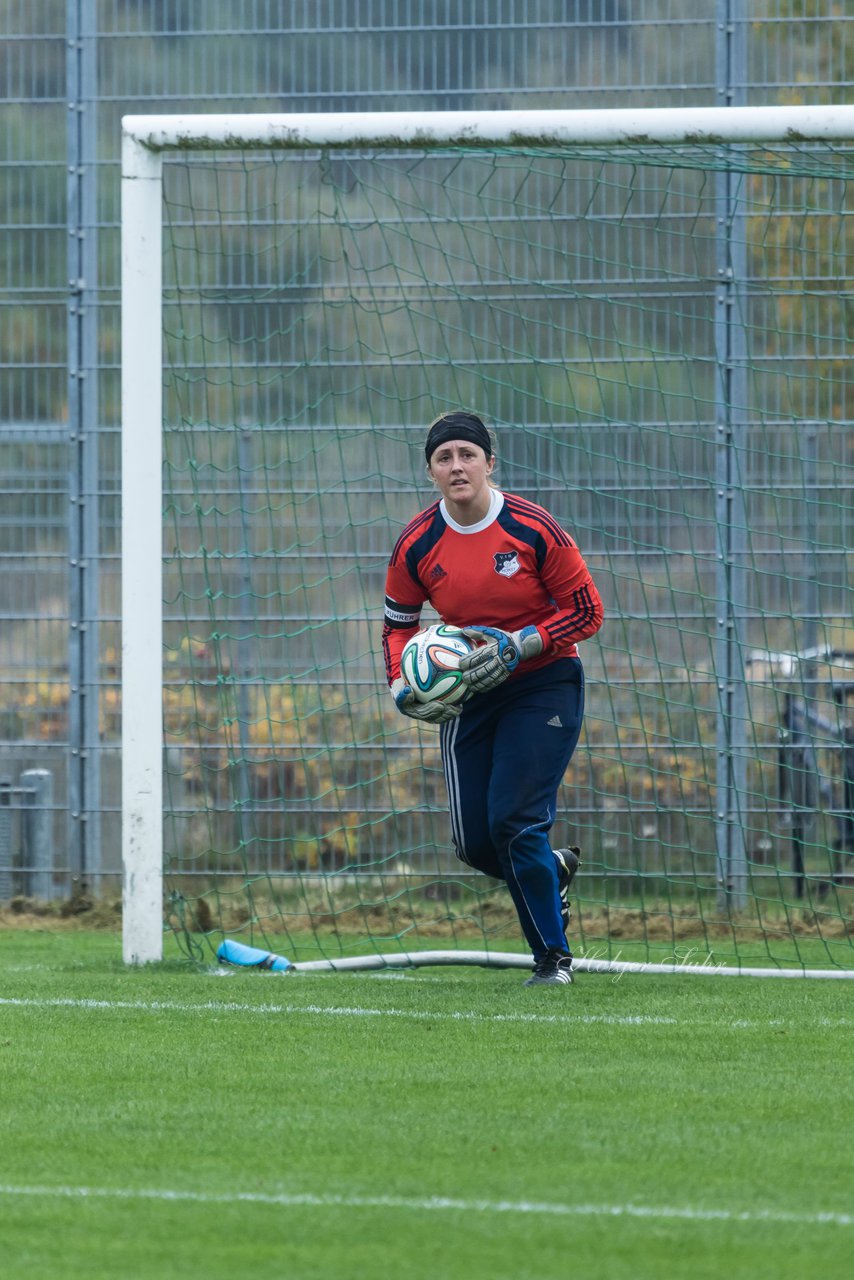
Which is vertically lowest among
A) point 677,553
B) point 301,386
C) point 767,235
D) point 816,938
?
point 816,938

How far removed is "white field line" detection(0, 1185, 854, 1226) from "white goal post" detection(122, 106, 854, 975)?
11.2 ft

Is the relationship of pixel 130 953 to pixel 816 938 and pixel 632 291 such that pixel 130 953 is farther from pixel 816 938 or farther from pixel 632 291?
pixel 632 291

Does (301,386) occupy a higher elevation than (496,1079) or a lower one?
higher

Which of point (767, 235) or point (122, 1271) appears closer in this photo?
point (122, 1271)

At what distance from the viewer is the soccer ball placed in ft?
20.2

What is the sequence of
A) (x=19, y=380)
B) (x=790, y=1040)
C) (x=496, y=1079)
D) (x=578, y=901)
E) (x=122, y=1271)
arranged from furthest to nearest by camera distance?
(x=19, y=380)
(x=578, y=901)
(x=790, y=1040)
(x=496, y=1079)
(x=122, y=1271)

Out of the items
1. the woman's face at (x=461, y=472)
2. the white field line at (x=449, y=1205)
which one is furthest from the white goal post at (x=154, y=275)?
the white field line at (x=449, y=1205)

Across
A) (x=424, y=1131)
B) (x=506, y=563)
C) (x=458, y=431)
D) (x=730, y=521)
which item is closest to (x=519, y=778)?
(x=506, y=563)

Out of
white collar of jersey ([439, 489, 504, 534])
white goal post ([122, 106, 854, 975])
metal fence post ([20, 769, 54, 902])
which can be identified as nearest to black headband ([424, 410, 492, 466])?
white collar of jersey ([439, 489, 504, 534])

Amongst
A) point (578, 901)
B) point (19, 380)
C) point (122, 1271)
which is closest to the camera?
point (122, 1271)

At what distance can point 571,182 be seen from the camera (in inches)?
364

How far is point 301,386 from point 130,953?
328 cm

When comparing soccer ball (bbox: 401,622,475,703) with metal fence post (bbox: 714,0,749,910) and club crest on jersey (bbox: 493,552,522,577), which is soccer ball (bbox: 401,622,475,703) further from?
metal fence post (bbox: 714,0,749,910)

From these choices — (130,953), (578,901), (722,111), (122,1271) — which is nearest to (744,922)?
(578,901)
